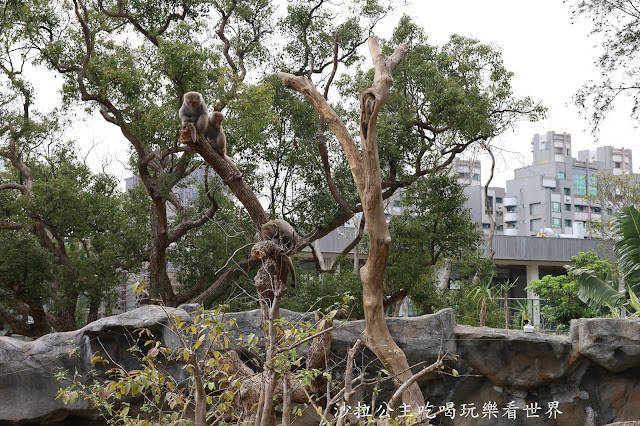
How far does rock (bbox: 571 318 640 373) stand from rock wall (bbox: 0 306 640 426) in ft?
0.04

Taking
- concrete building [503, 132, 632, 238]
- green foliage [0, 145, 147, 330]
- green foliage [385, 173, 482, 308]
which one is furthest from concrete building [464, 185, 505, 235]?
green foliage [0, 145, 147, 330]

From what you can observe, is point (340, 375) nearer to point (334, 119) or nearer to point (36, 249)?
point (334, 119)

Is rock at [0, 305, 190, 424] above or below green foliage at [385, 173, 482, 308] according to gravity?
below

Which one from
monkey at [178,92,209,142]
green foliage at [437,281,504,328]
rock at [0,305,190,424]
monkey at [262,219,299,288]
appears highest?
monkey at [178,92,209,142]

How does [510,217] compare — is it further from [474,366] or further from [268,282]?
[268,282]

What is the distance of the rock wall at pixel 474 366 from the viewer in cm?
768

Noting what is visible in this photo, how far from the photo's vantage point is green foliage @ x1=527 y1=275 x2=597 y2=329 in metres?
11.9

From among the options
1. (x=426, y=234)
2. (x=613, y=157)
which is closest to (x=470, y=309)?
(x=426, y=234)

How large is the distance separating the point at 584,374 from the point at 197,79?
6723mm

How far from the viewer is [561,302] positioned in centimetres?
1212

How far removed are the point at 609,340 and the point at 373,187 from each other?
12.6ft

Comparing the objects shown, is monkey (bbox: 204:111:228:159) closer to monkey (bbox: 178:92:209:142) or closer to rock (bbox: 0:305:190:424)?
monkey (bbox: 178:92:209:142)

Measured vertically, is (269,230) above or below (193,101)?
below

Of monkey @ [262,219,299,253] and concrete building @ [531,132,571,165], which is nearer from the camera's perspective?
monkey @ [262,219,299,253]
